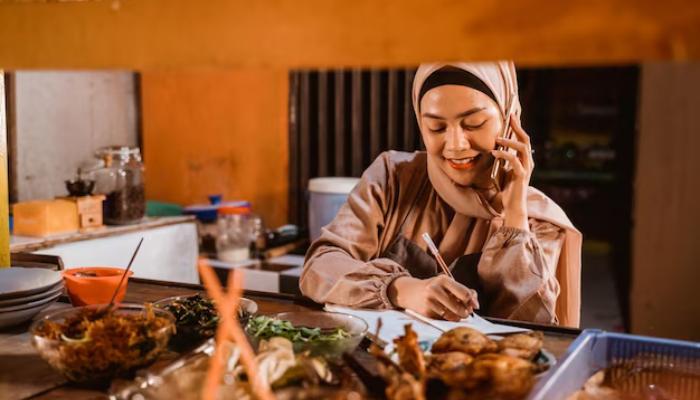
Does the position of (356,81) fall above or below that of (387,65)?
above

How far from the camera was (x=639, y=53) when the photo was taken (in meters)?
0.77

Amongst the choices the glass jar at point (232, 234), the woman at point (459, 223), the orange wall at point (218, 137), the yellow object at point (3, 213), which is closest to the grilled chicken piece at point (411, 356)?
the woman at point (459, 223)

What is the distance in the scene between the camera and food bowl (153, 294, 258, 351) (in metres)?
1.46

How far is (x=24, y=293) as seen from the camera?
1.66 m

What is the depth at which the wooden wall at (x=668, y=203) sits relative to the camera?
3908 millimetres

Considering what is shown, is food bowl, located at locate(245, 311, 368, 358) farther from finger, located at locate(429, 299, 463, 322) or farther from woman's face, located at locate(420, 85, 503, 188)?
woman's face, located at locate(420, 85, 503, 188)

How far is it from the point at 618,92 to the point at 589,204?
1.90 metres

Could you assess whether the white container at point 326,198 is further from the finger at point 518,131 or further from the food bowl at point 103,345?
the food bowl at point 103,345

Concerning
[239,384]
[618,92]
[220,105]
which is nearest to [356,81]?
[220,105]

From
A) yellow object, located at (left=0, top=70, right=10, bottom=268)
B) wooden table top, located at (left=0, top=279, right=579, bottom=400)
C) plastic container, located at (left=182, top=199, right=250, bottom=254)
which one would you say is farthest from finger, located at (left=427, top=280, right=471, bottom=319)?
plastic container, located at (left=182, top=199, right=250, bottom=254)

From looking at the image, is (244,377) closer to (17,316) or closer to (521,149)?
(17,316)


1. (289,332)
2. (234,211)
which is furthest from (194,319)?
(234,211)

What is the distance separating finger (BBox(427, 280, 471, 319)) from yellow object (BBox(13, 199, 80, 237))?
8.13 ft

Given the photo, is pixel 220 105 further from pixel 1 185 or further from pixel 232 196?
pixel 1 185
